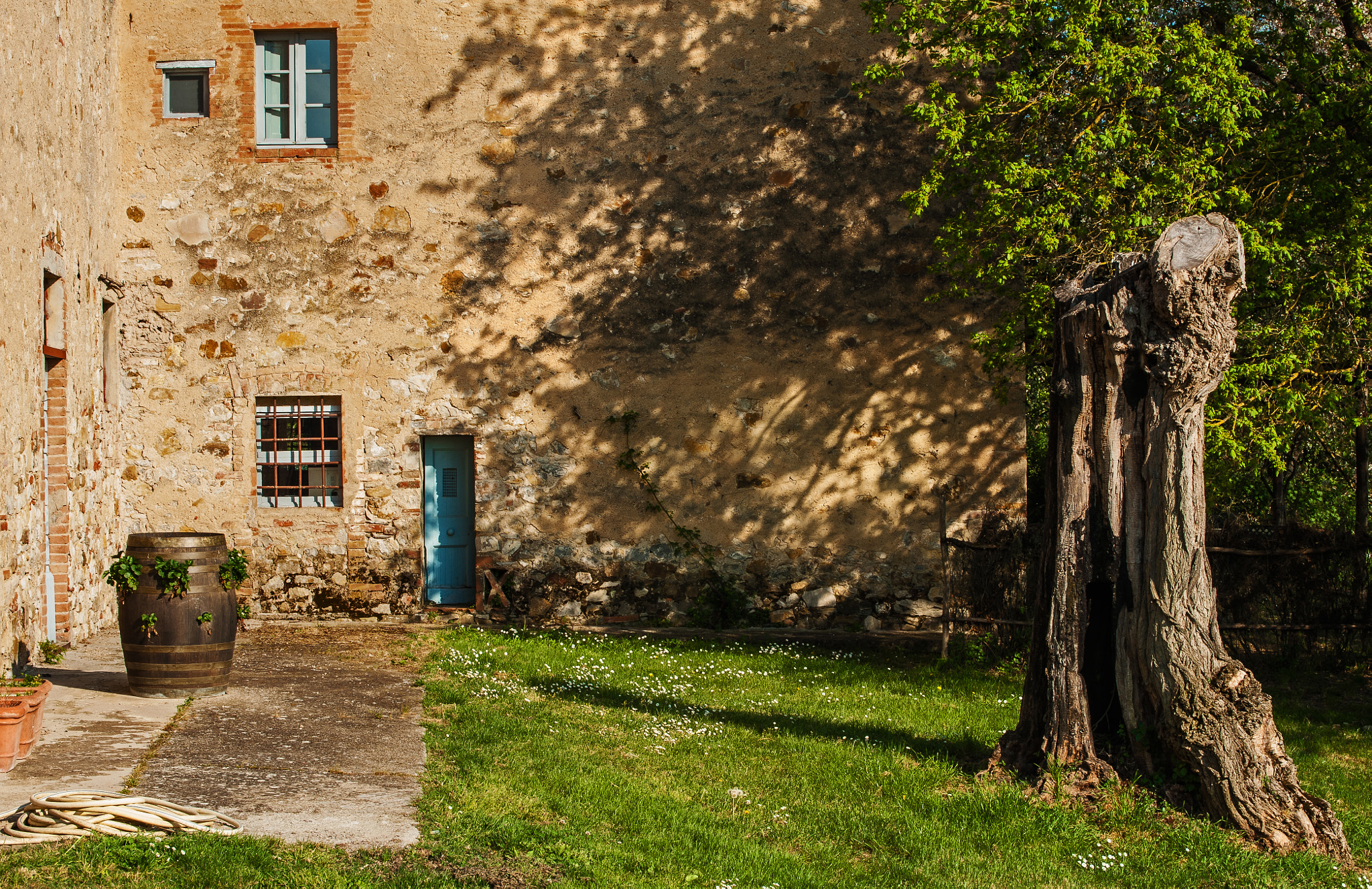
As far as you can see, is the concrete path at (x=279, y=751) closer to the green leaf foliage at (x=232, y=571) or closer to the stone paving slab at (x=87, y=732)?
the stone paving slab at (x=87, y=732)

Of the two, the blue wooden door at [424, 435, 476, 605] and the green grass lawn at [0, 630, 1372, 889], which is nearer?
the green grass lawn at [0, 630, 1372, 889]

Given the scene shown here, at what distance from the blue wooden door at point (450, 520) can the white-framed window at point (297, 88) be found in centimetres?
306

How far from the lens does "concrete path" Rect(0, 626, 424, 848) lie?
4.35 m

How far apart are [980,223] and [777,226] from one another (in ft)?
9.20

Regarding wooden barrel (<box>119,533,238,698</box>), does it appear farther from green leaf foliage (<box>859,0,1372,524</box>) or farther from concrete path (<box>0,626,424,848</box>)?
green leaf foliage (<box>859,0,1372,524</box>)

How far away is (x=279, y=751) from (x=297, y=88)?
6867 mm

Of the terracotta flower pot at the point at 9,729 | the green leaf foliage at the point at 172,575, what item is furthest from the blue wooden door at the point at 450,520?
the terracotta flower pot at the point at 9,729

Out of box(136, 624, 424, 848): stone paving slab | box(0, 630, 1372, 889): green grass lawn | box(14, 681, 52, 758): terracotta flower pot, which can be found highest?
box(14, 681, 52, 758): terracotta flower pot

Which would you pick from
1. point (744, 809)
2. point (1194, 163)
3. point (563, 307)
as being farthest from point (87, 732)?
point (1194, 163)

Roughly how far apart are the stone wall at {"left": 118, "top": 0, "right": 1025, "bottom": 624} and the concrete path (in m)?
2.79

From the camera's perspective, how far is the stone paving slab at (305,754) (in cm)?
430

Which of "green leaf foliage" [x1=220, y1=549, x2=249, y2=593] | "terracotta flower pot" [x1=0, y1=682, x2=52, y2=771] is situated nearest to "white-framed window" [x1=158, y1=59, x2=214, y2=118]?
"green leaf foliage" [x1=220, y1=549, x2=249, y2=593]

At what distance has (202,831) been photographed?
399cm

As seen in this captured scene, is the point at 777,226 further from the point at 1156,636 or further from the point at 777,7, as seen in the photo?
the point at 1156,636
